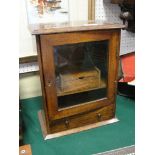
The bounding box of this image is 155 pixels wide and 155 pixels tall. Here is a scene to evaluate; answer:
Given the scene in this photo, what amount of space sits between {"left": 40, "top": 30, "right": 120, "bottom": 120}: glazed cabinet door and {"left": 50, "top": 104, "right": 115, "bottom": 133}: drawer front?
0.04 meters

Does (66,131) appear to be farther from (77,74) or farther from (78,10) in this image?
(78,10)

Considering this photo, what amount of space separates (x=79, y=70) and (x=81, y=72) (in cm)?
2

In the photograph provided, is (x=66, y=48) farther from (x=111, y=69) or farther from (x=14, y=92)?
(x=14, y=92)

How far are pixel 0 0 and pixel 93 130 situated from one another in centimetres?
102

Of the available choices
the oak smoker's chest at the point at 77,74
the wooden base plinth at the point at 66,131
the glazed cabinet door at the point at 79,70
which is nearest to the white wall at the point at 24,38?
the oak smoker's chest at the point at 77,74

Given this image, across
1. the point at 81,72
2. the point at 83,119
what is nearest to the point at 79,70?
the point at 81,72

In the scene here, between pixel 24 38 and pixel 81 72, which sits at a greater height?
pixel 24 38

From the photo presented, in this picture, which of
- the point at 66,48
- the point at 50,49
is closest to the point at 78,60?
the point at 66,48

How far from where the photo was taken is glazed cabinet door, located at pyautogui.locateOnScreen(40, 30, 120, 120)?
1.07 meters

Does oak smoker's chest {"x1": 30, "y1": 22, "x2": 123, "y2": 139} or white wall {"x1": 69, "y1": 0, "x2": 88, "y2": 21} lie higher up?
white wall {"x1": 69, "y1": 0, "x2": 88, "y2": 21}

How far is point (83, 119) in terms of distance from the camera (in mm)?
1313

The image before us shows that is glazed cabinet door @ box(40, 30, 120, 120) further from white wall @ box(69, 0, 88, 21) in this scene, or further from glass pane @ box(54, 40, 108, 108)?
white wall @ box(69, 0, 88, 21)

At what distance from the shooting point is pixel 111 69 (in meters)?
1.24

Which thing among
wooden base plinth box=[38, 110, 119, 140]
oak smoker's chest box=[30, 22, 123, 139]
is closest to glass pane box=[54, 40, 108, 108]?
oak smoker's chest box=[30, 22, 123, 139]
